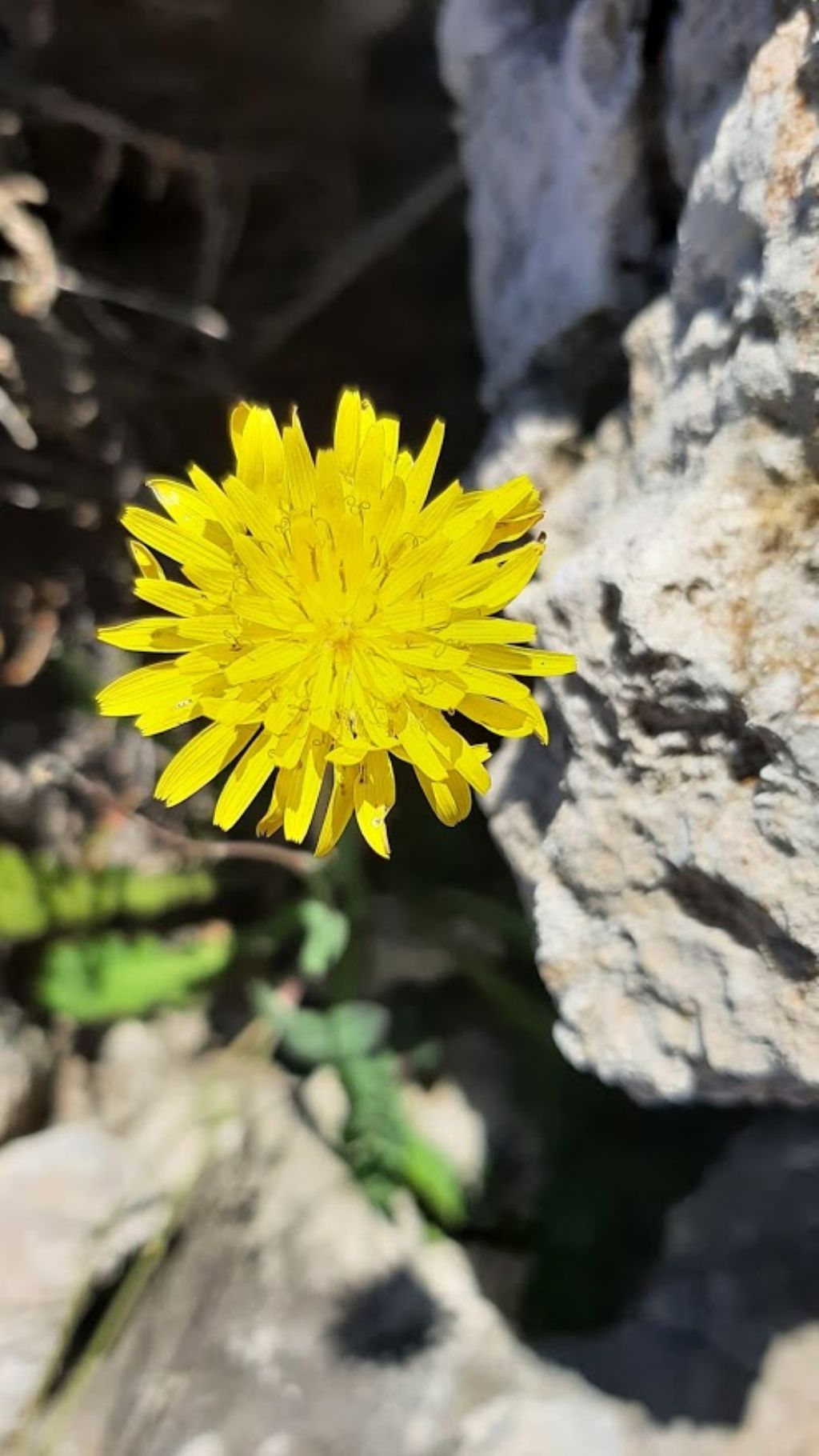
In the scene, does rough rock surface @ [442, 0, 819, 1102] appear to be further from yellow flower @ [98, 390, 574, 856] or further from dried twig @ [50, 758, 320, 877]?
dried twig @ [50, 758, 320, 877]

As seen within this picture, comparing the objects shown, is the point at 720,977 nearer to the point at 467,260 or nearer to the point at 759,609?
the point at 759,609

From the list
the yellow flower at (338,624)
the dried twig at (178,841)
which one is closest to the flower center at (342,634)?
the yellow flower at (338,624)

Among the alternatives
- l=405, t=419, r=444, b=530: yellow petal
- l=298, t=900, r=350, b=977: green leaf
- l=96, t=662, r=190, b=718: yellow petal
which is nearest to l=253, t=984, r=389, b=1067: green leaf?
l=298, t=900, r=350, b=977: green leaf

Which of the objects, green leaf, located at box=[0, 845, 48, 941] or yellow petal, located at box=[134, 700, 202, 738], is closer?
yellow petal, located at box=[134, 700, 202, 738]

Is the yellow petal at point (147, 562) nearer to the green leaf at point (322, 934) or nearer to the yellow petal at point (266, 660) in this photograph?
the yellow petal at point (266, 660)

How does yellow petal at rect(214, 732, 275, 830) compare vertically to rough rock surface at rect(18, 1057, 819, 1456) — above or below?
above

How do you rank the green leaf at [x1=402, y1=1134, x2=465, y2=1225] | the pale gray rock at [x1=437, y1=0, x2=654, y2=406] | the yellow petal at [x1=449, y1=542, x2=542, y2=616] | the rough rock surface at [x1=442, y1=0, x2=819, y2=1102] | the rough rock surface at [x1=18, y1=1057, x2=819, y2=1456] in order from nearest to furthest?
the rough rock surface at [x1=442, y1=0, x2=819, y2=1102] < the yellow petal at [x1=449, y1=542, x2=542, y2=616] < the pale gray rock at [x1=437, y1=0, x2=654, y2=406] < the rough rock surface at [x1=18, y1=1057, x2=819, y2=1456] < the green leaf at [x1=402, y1=1134, x2=465, y2=1225]

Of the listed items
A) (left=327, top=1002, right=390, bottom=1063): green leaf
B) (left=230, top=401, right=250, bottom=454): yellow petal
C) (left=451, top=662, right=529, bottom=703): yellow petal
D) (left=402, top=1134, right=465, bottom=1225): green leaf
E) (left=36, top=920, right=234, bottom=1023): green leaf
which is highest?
(left=230, top=401, right=250, bottom=454): yellow petal

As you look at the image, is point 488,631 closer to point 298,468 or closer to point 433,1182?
point 298,468

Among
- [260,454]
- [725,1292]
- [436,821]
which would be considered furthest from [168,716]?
[725,1292]
